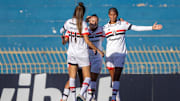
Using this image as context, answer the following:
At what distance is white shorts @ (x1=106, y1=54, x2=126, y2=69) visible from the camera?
883cm

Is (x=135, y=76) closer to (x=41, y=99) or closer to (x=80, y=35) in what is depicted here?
(x=41, y=99)

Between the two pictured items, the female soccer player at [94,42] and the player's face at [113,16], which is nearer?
the player's face at [113,16]

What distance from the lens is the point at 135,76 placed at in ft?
34.6

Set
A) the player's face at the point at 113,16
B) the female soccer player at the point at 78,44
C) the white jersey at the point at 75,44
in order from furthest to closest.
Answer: the player's face at the point at 113,16 → the white jersey at the point at 75,44 → the female soccer player at the point at 78,44

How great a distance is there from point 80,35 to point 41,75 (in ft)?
10.2

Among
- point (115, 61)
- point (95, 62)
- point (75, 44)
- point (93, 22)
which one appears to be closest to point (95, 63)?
point (95, 62)

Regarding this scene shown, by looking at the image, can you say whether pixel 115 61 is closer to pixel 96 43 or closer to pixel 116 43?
pixel 116 43

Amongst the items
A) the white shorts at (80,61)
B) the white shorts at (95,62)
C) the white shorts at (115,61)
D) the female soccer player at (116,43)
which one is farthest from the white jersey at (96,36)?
the white shorts at (80,61)

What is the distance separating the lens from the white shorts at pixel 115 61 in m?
8.83

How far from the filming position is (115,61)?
8875 mm

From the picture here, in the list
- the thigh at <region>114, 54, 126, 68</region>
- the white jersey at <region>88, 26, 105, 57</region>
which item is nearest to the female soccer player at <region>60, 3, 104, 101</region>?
the white jersey at <region>88, 26, 105, 57</region>

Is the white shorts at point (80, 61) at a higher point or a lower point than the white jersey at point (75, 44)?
lower

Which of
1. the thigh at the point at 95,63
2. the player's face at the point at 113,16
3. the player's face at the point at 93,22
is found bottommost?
the thigh at the point at 95,63

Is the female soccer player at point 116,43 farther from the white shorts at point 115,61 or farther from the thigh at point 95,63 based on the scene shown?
the thigh at point 95,63
